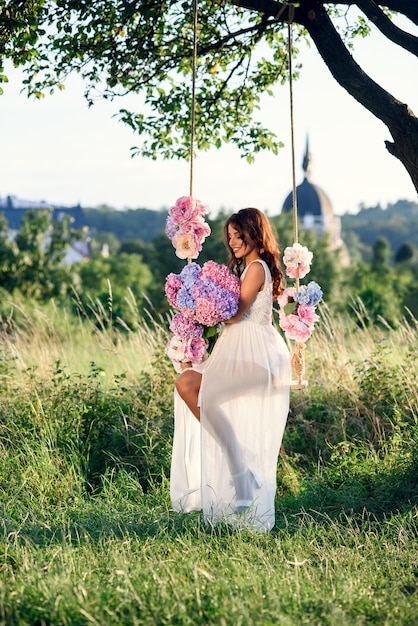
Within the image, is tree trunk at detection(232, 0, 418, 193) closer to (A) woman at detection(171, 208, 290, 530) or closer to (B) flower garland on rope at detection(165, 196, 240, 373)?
(A) woman at detection(171, 208, 290, 530)

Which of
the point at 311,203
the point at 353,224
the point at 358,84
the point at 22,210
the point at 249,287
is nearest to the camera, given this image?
the point at 249,287

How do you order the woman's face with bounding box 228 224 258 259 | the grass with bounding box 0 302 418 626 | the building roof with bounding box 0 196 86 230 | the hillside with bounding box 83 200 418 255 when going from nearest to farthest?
the grass with bounding box 0 302 418 626
the woman's face with bounding box 228 224 258 259
the building roof with bounding box 0 196 86 230
the hillside with bounding box 83 200 418 255

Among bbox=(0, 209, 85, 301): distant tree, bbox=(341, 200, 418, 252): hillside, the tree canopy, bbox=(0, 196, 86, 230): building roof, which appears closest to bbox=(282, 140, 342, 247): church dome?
bbox=(341, 200, 418, 252): hillside

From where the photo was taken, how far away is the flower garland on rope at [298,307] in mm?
4852

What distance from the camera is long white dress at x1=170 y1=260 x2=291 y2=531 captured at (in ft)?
15.2

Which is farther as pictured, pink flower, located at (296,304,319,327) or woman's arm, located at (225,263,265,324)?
pink flower, located at (296,304,319,327)

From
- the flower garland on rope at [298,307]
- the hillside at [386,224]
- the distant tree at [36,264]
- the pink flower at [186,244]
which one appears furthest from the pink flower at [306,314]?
the hillside at [386,224]

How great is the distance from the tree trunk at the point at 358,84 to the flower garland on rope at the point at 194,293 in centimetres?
119

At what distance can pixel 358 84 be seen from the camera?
506cm

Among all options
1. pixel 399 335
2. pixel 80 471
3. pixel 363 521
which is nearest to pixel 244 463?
pixel 363 521

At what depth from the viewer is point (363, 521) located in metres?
4.66

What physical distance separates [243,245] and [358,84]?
1253 mm

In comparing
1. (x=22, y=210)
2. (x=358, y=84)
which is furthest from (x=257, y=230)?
(x=22, y=210)

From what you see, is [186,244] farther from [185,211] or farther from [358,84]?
[358,84]
